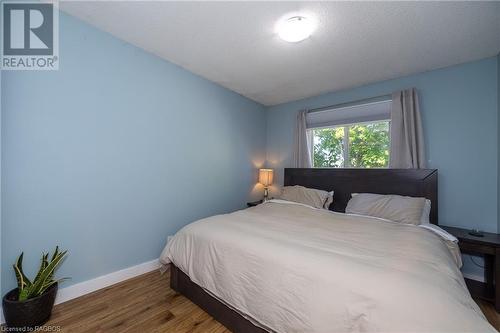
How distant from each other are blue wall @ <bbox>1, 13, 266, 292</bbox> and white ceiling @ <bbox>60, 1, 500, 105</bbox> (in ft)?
1.05

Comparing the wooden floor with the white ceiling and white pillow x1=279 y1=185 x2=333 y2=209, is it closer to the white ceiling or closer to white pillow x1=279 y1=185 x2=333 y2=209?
white pillow x1=279 y1=185 x2=333 y2=209

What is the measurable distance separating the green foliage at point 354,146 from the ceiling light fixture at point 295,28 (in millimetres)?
1787

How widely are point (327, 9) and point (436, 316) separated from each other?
2031 mm

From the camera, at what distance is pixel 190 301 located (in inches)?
70.3

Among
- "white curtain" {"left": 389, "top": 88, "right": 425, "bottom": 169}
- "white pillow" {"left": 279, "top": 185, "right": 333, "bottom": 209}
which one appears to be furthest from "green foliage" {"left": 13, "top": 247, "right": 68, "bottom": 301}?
"white curtain" {"left": 389, "top": 88, "right": 425, "bottom": 169}

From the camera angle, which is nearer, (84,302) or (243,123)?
(84,302)

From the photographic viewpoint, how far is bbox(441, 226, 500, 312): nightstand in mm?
1769

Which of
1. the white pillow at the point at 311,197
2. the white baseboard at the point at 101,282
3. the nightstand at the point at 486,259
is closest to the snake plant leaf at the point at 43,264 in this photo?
the white baseboard at the point at 101,282

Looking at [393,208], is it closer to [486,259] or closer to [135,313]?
[486,259]

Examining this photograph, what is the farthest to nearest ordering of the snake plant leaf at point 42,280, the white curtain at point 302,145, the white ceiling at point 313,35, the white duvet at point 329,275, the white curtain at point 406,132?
the white curtain at point 302,145, the white curtain at point 406,132, the white ceiling at point 313,35, the snake plant leaf at point 42,280, the white duvet at point 329,275

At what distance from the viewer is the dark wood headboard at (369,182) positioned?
7.79 feet

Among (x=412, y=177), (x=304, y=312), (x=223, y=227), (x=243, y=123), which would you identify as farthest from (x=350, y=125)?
(x=304, y=312)

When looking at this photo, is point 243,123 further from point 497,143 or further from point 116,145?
point 497,143

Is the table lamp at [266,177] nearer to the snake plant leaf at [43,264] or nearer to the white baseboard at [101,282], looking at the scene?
the white baseboard at [101,282]
